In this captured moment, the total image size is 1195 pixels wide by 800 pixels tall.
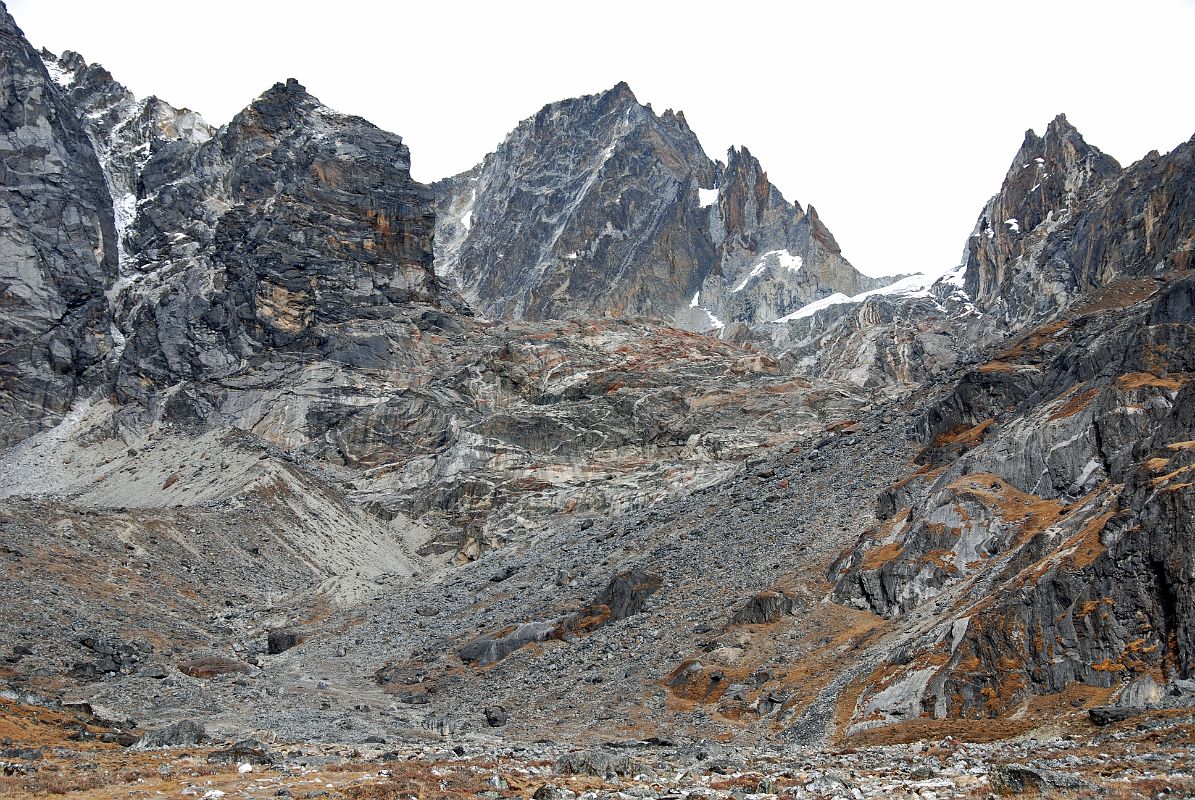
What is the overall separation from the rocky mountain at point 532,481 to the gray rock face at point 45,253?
563mm

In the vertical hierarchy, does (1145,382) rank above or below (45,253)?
below

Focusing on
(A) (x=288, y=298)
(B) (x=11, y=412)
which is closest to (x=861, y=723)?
(A) (x=288, y=298)

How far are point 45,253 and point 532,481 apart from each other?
339 ft

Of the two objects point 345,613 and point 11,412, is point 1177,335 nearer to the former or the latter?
point 345,613

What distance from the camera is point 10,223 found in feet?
516

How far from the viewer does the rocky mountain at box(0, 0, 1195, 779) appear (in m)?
33.1

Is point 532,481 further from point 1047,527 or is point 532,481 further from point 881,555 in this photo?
point 1047,527

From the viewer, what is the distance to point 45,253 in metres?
160

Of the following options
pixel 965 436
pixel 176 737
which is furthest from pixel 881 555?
pixel 176 737

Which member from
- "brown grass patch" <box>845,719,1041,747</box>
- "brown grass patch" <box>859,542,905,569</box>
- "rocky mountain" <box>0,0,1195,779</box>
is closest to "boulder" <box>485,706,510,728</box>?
"rocky mountain" <box>0,0,1195,779</box>

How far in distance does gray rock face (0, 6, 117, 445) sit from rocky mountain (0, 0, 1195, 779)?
56cm

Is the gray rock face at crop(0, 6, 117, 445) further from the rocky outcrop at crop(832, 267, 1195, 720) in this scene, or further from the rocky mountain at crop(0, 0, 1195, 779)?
the rocky outcrop at crop(832, 267, 1195, 720)

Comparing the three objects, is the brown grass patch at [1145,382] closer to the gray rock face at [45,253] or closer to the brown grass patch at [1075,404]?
the brown grass patch at [1075,404]

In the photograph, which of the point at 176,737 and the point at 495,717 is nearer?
the point at 176,737
